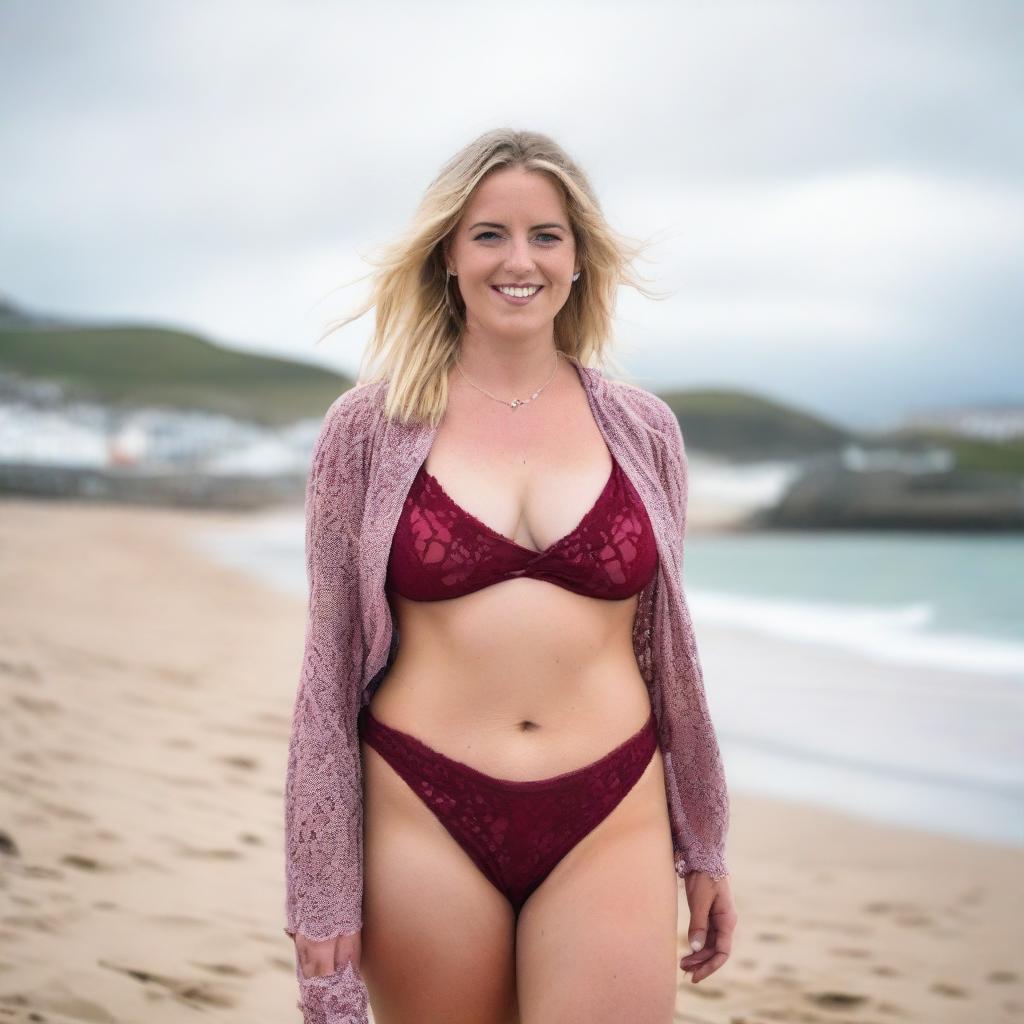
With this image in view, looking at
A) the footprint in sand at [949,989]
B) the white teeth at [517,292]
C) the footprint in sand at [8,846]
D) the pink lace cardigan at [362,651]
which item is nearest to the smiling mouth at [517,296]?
the white teeth at [517,292]

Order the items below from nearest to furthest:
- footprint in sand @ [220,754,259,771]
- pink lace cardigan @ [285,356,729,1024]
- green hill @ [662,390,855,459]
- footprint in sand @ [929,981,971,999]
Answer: pink lace cardigan @ [285,356,729,1024] → footprint in sand @ [929,981,971,999] → footprint in sand @ [220,754,259,771] → green hill @ [662,390,855,459]

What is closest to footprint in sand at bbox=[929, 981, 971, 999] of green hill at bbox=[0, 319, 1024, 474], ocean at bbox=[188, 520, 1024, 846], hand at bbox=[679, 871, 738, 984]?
ocean at bbox=[188, 520, 1024, 846]

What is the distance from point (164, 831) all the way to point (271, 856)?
463 mm

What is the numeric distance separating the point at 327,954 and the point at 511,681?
0.57 metres

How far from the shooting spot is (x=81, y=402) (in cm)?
2423

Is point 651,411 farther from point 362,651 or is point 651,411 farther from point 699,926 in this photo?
point 699,926

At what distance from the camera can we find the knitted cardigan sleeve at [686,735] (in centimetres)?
220

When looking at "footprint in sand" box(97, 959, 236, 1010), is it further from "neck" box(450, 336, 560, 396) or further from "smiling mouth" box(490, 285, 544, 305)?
"smiling mouth" box(490, 285, 544, 305)

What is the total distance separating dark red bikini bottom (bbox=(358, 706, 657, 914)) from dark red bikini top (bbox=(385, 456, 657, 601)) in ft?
0.99

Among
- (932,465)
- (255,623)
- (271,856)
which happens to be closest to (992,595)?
(932,465)

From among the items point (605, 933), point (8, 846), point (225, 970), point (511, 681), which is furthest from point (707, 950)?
point (8, 846)

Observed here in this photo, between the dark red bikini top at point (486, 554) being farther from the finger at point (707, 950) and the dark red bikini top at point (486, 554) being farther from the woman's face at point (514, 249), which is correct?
the finger at point (707, 950)

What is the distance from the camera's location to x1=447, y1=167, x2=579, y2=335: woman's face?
210cm

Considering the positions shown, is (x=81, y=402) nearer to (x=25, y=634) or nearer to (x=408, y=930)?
(x=25, y=634)
